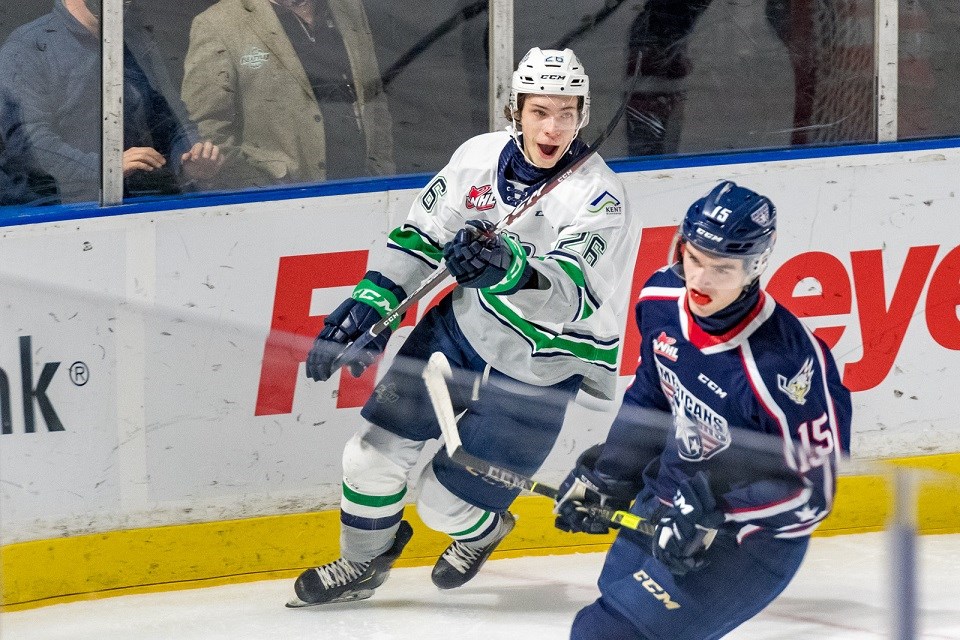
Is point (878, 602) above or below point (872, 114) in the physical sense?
below

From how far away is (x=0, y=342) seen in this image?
7.61ft

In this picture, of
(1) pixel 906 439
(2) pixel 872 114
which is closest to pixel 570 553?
(1) pixel 906 439

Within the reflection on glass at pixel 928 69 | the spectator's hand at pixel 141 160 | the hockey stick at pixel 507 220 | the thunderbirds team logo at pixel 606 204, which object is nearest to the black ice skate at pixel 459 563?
the hockey stick at pixel 507 220

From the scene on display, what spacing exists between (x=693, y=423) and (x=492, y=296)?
1.00 metres

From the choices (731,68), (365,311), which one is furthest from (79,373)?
(731,68)

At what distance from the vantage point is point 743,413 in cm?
191

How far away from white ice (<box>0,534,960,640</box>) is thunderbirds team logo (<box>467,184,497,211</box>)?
2.19ft

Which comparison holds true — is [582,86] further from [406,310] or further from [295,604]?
[295,604]

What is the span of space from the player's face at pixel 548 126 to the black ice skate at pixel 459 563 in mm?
688

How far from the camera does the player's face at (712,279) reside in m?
1.94

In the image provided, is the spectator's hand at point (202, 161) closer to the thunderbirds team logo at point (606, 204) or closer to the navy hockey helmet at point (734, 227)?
the thunderbirds team logo at point (606, 204)

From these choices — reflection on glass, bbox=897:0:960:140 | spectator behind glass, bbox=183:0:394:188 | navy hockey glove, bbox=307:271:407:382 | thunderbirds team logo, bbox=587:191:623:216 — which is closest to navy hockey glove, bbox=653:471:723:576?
navy hockey glove, bbox=307:271:407:382

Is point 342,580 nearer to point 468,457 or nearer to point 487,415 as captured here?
point 468,457

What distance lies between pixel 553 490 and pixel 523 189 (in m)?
0.96
